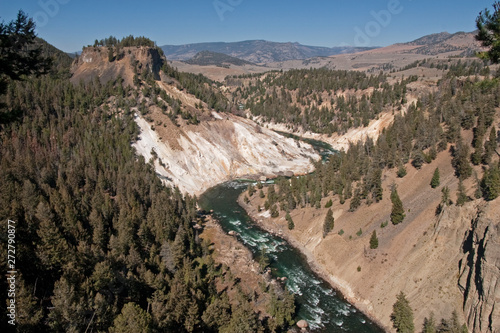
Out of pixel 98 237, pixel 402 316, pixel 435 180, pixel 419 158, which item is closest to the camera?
pixel 402 316

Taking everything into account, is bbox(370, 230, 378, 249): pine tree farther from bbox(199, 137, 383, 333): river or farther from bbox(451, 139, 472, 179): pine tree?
bbox(451, 139, 472, 179): pine tree

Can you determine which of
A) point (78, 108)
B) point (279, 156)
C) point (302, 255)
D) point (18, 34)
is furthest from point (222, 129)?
point (18, 34)

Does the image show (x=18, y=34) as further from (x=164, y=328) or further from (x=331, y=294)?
(x=331, y=294)

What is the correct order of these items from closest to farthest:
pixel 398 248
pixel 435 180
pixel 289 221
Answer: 1. pixel 398 248
2. pixel 435 180
3. pixel 289 221

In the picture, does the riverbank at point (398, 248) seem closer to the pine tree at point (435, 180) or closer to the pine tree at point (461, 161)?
the pine tree at point (435, 180)

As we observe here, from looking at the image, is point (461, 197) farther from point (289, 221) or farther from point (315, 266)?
point (289, 221)

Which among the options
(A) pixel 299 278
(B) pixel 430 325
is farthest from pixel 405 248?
(A) pixel 299 278

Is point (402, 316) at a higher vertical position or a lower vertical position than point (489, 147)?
lower

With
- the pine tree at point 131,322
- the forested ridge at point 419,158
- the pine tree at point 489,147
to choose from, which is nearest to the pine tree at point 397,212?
the forested ridge at point 419,158
